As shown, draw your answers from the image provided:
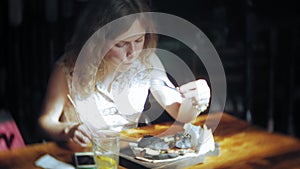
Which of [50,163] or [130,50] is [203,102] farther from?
[50,163]

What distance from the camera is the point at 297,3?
187 cm

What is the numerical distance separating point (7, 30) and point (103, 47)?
0.29 metres

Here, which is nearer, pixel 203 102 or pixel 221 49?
pixel 203 102

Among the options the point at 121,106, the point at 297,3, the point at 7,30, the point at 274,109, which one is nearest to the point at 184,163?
the point at 121,106

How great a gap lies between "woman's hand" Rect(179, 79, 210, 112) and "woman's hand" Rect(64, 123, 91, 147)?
0.91 ft

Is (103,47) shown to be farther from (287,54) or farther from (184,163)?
(287,54)

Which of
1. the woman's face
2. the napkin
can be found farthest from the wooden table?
the woman's face

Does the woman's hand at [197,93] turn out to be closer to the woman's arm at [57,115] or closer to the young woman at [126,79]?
the young woman at [126,79]

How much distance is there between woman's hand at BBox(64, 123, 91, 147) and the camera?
52.4 inches

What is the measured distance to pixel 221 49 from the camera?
4.85 feet

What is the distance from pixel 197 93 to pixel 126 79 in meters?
0.18

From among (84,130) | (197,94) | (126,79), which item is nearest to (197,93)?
(197,94)

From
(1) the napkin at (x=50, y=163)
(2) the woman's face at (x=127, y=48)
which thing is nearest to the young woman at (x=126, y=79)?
(2) the woman's face at (x=127, y=48)

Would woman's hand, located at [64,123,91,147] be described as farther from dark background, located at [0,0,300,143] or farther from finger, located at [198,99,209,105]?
finger, located at [198,99,209,105]
